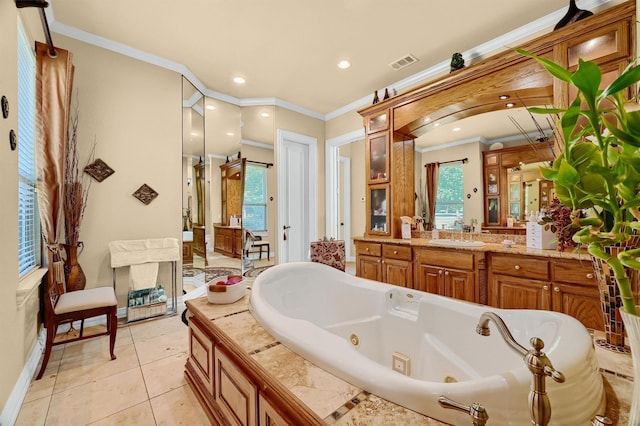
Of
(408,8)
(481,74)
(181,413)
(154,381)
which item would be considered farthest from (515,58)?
(154,381)

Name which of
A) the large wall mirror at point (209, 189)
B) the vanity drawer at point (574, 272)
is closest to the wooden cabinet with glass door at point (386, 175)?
the vanity drawer at point (574, 272)

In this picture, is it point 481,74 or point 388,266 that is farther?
point 388,266

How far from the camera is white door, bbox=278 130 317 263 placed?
415 centimetres

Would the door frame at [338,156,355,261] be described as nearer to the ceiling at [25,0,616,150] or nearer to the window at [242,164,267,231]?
the window at [242,164,267,231]

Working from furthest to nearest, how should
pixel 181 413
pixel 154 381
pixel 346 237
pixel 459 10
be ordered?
pixel 346 237
pixel 459 10
pixel 154 381
pixel 181 413

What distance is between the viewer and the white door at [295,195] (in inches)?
163

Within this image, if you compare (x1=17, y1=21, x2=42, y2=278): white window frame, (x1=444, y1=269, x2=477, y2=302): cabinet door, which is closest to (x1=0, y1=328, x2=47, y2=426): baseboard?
(x1=17, y1=21, x2=42, y2=278): white window frame

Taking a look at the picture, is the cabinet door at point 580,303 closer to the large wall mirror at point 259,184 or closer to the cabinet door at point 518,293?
the cabinet door at point 518,293

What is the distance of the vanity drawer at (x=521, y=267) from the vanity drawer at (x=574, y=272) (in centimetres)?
6

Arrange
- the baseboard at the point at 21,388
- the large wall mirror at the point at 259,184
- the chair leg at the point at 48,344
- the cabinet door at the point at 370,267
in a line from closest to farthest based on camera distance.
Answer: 1. the baseboard at the point at 21,388
2. the chair leg at the point at 48,344
3. the cabinet door at the point at 370,267
4. the large wall mirror at the point at 259,184

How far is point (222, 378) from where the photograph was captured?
136 cm

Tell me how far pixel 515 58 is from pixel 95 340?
4.38m

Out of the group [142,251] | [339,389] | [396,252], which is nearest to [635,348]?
[339,389]

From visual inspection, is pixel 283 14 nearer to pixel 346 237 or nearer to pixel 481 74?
pixel 481 74
